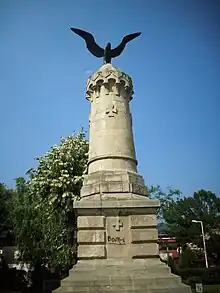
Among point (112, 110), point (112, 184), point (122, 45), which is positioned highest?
point (122, 45)

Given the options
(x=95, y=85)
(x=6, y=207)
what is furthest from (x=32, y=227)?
(x=95, y=85)

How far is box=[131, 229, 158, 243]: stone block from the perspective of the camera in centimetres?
1103

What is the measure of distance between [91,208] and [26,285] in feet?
94.4

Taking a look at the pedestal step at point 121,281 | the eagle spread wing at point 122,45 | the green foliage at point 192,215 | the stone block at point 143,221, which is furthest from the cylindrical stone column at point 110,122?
the green foliage at point 192,215

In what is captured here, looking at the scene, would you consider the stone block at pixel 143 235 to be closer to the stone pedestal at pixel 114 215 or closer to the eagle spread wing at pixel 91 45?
the stone pedestal at pixel 114 215

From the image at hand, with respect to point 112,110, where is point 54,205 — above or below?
below

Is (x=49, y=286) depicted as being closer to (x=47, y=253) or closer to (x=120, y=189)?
(x=47, y=253)

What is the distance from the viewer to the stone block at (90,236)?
1091cm

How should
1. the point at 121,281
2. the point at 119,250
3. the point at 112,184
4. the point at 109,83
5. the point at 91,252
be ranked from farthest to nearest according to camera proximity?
the point at 109,83 → the point at 112,184 → the point at 119,250 → the point at 91,252 → the point at 121,281

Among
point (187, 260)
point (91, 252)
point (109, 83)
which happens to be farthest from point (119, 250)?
point (187, 260)

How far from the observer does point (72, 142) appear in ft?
88.4

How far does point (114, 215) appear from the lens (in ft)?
36.9

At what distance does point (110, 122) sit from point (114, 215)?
3.70m

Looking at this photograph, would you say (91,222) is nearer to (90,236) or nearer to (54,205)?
(90,236)
